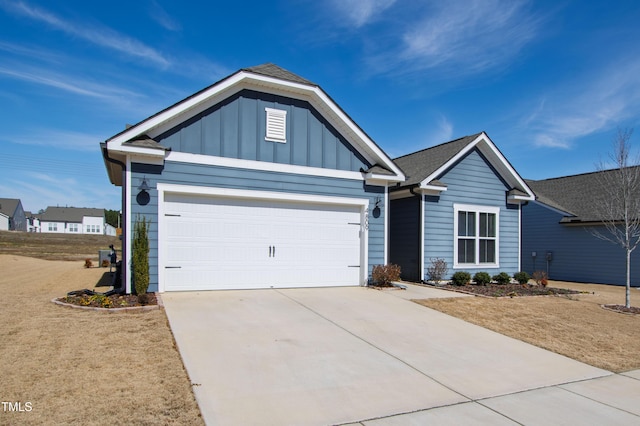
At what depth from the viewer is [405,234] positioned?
45.6 ft

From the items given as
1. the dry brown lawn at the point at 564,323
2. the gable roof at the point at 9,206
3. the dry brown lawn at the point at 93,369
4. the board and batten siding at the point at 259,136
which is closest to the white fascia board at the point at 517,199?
the dry brown lawn at the point at 564,323

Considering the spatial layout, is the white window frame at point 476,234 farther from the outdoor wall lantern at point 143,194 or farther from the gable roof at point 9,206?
the gable roof at point 9,206

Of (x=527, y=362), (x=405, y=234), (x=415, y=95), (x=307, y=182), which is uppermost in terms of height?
(x=415, y=95)

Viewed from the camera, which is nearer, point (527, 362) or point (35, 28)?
point (527, 362)

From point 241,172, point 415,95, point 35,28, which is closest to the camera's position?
point 241,172

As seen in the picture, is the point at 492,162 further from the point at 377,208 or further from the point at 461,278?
the point at 377,208

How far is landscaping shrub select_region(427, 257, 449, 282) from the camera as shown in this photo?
13.0 metres

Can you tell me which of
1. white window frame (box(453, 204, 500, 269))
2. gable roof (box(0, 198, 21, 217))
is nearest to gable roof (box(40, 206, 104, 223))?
gable roof (box(0, 198, 21, 217))

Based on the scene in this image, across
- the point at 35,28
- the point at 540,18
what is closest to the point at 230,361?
the point at 35,28

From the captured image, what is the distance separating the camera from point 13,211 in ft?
244

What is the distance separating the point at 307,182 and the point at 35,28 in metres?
8.83

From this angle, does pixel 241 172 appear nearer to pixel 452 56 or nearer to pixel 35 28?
pixel 35 28

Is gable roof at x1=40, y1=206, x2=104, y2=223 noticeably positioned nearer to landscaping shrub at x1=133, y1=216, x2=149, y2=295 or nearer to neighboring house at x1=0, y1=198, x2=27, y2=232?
neighboring house at x1=0, y1=198, x2=27, y2=232

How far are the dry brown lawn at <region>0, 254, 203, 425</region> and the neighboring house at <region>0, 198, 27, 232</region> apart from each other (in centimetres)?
8264
